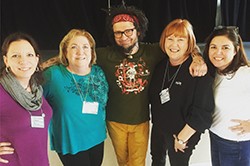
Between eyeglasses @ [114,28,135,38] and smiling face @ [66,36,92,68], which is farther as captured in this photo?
eyeglasses @ [114,28,135,38]

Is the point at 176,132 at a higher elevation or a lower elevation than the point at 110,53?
lower

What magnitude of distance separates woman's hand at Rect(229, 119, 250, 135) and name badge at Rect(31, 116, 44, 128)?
1.07m

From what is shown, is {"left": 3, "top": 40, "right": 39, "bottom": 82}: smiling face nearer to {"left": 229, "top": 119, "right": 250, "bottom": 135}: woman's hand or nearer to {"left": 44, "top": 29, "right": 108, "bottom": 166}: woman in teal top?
{"left": 44, "top": 29, "right": 108, "bottom": 166}: woman in teal top

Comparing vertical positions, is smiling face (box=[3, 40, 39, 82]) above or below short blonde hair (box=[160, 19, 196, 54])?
below

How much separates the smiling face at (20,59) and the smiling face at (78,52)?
28cm

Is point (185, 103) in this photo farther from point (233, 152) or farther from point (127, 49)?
point (127, 49)

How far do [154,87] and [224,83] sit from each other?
1.39 ft

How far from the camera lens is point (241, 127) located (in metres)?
1.70

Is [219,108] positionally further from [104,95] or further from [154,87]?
[104,95]

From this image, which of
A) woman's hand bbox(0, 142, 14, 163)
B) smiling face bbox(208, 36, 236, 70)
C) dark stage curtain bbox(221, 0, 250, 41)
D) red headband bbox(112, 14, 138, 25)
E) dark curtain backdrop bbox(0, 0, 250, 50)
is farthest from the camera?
dark stage curtain bbox(221, 0, 250, 41)

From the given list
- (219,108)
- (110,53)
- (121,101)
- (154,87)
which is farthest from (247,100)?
(110,53)

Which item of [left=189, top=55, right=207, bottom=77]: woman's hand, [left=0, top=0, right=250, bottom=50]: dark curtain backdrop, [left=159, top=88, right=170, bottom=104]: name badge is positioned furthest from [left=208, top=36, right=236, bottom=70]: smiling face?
[left=0, top=0, right=250, bottom=50]: dark curtain backdrop

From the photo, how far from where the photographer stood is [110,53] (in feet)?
6.43

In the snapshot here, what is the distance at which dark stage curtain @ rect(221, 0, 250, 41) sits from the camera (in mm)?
5219
